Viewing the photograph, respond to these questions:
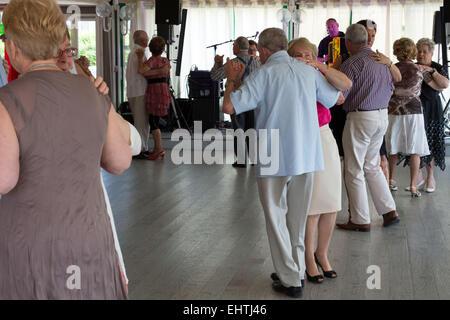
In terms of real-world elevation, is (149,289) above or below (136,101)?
below

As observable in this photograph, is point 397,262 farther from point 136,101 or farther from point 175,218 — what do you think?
point 136,101

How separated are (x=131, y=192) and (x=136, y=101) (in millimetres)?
2353

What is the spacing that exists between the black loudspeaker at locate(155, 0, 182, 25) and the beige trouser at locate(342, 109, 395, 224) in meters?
5.87

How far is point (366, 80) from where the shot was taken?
4355mm

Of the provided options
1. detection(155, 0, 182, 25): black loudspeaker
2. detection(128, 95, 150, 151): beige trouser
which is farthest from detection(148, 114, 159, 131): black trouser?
detection(155, 0, 182, 25): black loudspeaker

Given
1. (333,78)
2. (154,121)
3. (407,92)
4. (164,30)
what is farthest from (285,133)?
(164,30)

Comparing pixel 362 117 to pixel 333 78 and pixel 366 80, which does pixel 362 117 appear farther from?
pixel 333 78

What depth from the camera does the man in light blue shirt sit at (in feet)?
10.1

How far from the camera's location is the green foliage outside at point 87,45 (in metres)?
13.0

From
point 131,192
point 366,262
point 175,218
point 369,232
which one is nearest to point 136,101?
point 131,192

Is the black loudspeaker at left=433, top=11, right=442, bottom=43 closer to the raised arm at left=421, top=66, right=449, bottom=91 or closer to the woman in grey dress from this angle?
the raised arm at left=421, top=66, right=449, bottom=91

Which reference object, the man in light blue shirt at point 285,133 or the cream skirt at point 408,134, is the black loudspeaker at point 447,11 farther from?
the man in light blue shirt at point 285,133

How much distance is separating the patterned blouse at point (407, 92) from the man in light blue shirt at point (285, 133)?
242 centimetres

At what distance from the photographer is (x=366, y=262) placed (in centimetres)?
385
